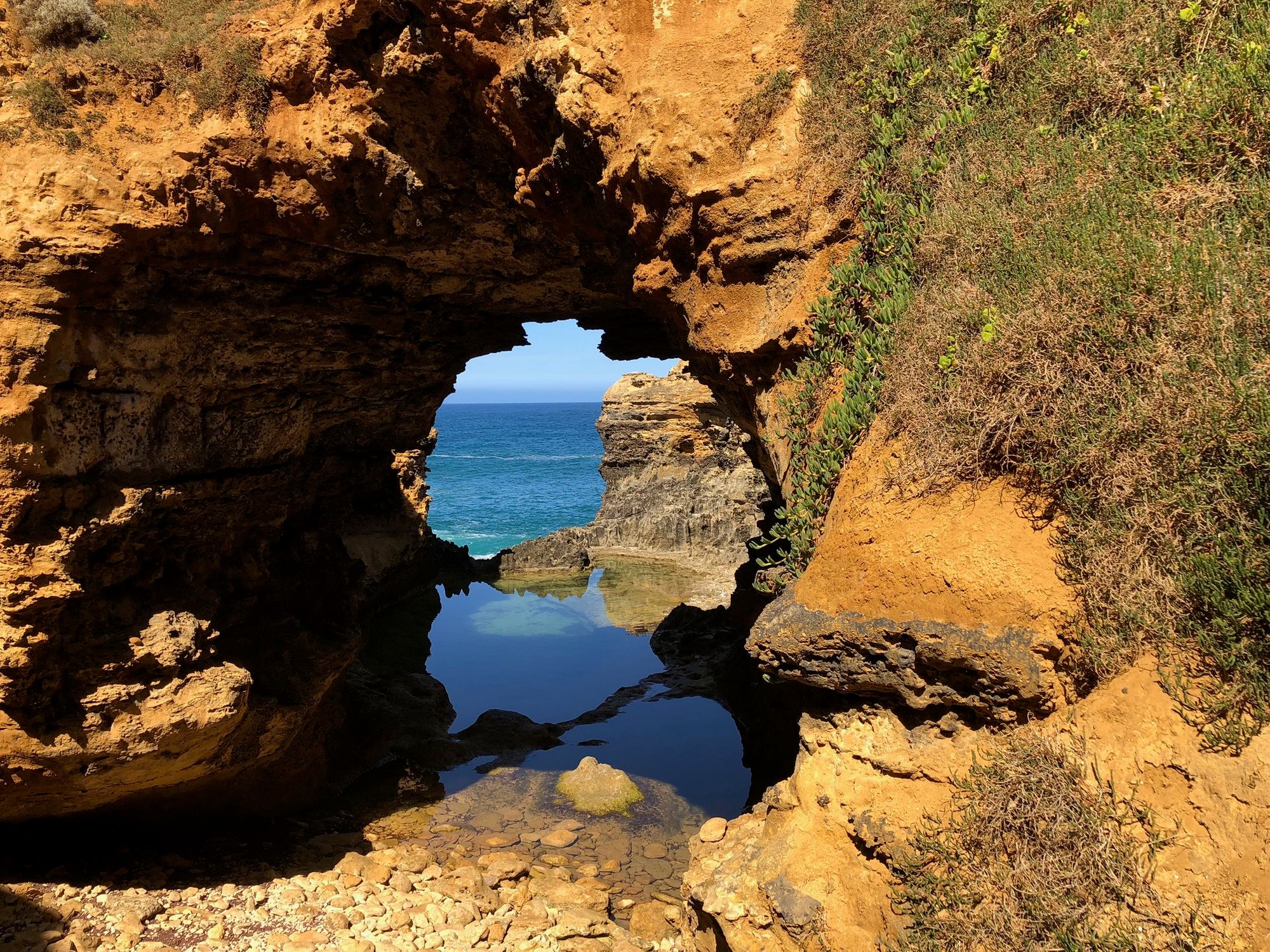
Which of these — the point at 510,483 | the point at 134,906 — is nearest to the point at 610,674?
the point at 134,906

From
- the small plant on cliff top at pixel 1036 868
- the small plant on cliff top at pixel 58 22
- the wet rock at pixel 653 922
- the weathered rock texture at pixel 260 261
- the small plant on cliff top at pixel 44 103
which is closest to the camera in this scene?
the small plant on cliff top at pixel 1036 868

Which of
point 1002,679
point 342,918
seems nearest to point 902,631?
point 1002,679

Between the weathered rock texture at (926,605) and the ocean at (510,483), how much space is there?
88.3 feet

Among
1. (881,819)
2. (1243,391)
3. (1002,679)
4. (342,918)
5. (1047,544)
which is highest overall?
(1243,391)

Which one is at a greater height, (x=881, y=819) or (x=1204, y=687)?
(x=1204, y=687)

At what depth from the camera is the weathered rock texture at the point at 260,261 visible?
7.00m

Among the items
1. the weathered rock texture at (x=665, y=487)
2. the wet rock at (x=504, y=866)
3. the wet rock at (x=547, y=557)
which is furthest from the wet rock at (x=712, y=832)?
the wet rock at (x=547, y=557)

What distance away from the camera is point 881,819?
15.1 feet

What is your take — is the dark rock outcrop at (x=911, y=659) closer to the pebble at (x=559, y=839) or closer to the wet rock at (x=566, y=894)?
the wet rock at (x=566, y=894)

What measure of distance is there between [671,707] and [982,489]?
36.8ft

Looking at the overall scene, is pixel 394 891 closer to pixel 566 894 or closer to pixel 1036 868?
pixel 566 894

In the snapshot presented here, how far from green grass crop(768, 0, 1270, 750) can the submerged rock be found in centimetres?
594

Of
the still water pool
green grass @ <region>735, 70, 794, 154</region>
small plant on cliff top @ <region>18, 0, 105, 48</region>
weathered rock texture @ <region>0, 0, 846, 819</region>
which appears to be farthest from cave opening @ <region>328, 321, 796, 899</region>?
small plant on cliff top @ <region>18, 0, 105, 48</region>

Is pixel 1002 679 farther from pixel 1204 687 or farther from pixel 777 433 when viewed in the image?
pixel 777 433
